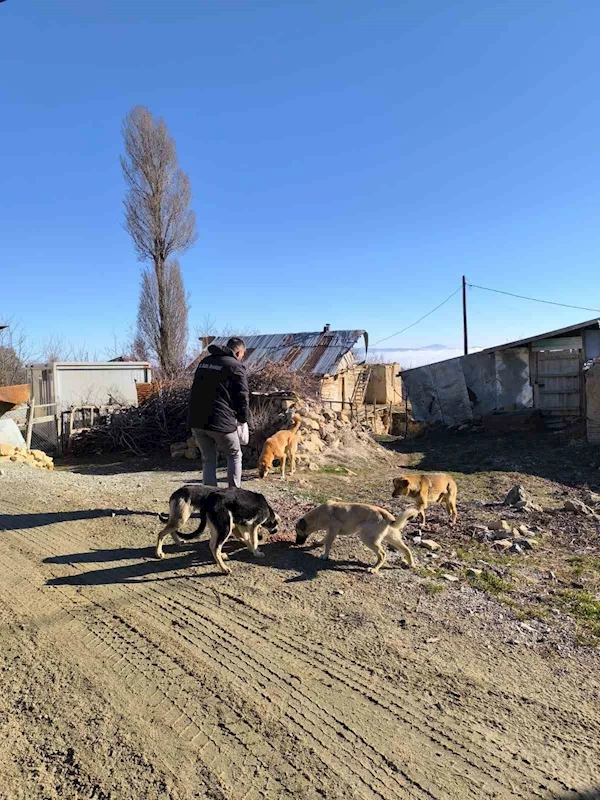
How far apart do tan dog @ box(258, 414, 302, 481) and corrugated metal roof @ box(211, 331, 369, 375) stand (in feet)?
32.3

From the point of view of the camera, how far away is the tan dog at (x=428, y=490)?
8.35m

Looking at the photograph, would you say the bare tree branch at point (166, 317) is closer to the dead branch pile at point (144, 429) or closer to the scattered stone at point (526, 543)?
the dead branch pile at point (144, 429)

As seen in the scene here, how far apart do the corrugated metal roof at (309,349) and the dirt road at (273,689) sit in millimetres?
17993

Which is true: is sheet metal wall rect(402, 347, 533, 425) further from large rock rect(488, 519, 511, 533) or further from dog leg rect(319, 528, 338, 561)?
dog leg rect(319, 528, 338, 561)

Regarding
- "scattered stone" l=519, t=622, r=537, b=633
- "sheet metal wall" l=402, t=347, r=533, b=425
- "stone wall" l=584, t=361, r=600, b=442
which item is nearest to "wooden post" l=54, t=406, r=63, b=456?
"sheet metal wall" l=402, t=347, r=533, b=425

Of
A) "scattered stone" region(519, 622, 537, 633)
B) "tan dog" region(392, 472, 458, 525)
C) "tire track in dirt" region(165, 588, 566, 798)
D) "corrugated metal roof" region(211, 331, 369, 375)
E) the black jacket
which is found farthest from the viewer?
"corrugated metal roof" region(211, 331, 369, 375)

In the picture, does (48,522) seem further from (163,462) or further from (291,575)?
(163,462)

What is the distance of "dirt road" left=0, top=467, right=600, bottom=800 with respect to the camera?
2.90 metres

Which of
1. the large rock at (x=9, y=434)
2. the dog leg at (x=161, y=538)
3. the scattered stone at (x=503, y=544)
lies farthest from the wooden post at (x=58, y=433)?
the scattered stone at (x=503, y=544)

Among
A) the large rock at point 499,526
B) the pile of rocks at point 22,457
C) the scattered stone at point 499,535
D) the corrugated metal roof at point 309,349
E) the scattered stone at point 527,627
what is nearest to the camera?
the scattered stone at point 527,627

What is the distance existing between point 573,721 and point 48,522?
20.4 feet

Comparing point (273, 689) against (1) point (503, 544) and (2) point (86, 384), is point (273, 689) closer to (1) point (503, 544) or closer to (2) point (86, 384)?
(1) point (503, 544)

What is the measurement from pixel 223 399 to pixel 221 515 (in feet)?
5.02

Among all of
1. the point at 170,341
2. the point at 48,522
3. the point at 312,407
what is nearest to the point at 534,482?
the point at 312,407
